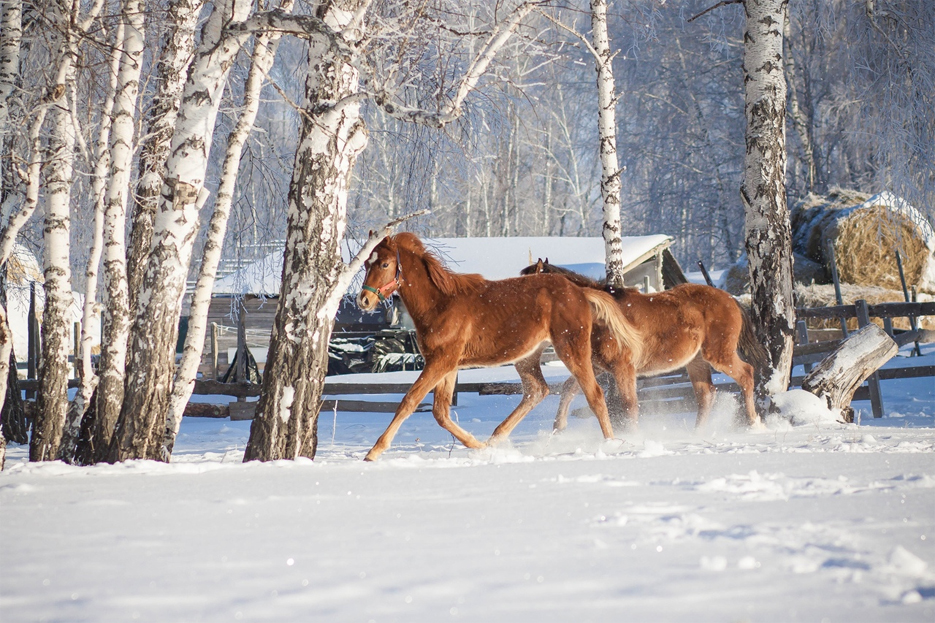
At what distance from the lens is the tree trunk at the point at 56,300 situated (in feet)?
25.9

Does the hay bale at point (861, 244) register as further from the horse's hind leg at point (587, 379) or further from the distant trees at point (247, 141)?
the horse's hind leg at point (587, 379)

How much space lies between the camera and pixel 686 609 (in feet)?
5.79

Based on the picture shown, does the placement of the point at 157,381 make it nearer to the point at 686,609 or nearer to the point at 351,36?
the point at 351,36

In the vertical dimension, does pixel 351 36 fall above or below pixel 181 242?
above

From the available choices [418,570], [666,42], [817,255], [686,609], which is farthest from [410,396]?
[666,42]

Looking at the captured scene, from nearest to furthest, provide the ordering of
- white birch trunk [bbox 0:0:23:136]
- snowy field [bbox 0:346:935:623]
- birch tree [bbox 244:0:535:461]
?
snowy field [bbox 0:346:935:623] → birch tree [bbox 244:0:535:461] → white birch trunk [bbox 0:0:23:136]

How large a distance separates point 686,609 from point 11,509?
2.47 m

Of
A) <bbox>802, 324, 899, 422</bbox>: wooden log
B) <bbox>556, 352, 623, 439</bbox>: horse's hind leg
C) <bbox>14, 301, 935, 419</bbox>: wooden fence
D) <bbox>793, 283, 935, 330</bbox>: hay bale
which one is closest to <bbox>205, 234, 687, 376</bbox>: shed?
<bbox>793, 283, 935, 330</bbox>: hay bale

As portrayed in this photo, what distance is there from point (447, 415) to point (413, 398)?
46 centimetres

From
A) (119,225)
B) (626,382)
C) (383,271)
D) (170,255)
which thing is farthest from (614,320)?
(119,225)

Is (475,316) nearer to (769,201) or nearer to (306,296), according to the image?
(306,296)

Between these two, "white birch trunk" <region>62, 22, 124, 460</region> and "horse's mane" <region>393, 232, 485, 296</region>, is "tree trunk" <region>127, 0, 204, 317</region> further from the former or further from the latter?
"horse's mane" <region>393, 232, 485, 296</region>

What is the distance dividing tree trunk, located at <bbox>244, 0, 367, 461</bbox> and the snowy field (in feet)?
3.19

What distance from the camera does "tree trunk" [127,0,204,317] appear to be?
259 inches
